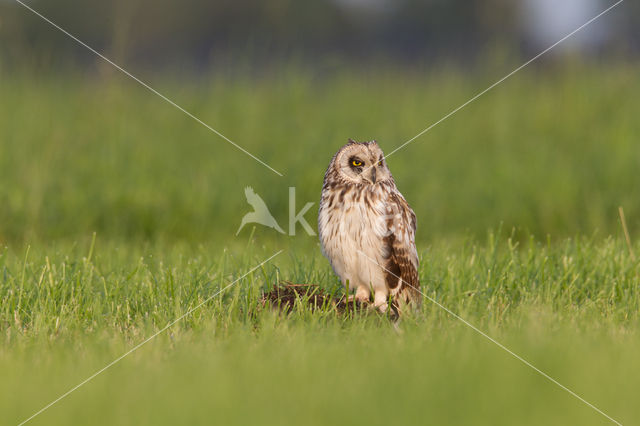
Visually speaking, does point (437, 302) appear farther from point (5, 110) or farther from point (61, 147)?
point (5, 110)

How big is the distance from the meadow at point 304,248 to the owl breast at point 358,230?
324 mm

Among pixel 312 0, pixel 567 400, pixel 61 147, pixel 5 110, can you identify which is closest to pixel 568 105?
pixel 61 147

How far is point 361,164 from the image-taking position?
17.0ft

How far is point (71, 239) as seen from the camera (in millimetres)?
8078

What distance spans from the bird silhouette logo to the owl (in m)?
3.09

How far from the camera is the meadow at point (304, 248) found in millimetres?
3477

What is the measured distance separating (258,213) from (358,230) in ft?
11.6

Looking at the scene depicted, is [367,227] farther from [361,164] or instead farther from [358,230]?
[361,164]

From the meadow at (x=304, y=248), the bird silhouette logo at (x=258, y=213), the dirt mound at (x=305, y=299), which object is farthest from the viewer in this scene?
the bird silhouette logo at (x=258, y=213)
